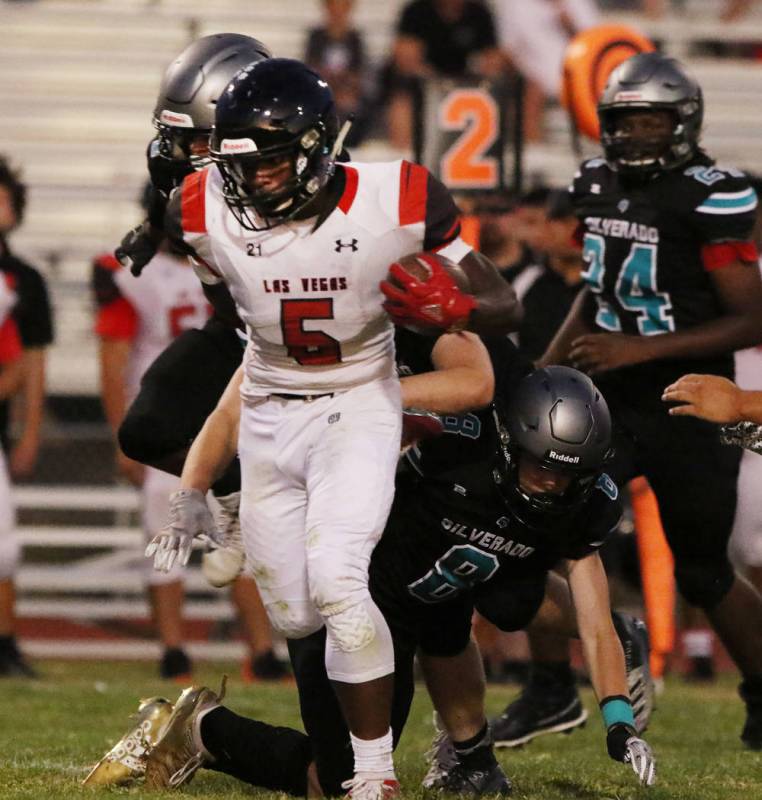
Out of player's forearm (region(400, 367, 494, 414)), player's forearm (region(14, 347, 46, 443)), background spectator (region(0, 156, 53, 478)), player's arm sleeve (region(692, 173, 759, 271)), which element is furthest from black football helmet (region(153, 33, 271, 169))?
player's forearm (region(14, 347, 46, 443))

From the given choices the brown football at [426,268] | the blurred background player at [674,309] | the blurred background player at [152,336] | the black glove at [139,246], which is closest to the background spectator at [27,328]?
the blurred background player at [152,336]

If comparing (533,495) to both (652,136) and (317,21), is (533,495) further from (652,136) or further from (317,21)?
(317,21)

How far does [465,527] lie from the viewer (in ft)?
13.8

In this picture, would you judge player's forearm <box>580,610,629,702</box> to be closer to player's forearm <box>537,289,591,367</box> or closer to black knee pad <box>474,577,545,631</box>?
black knee pad <box>474,577,545,631</box>

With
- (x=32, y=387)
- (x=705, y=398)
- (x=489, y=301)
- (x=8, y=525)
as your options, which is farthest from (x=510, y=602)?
(x=32, y=387)

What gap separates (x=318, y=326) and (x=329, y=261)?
0.17 m

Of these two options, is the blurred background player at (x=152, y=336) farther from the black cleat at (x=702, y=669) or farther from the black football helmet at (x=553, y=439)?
the black football helmet at (x=553, y=439)

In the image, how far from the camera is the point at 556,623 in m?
4.61

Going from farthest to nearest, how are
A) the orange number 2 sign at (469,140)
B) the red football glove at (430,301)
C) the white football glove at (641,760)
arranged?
1. the orange number 2 sign at (469,140)
2. the red football glove at (430,301)
3. the white football glove at (641,760)

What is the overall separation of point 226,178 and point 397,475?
90cm

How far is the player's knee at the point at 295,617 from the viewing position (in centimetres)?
418

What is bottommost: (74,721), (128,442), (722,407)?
(74,721)

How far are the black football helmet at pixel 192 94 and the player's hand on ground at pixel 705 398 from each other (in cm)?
154

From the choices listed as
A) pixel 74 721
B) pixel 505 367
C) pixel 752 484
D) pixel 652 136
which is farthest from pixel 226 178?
pixel 752 484
